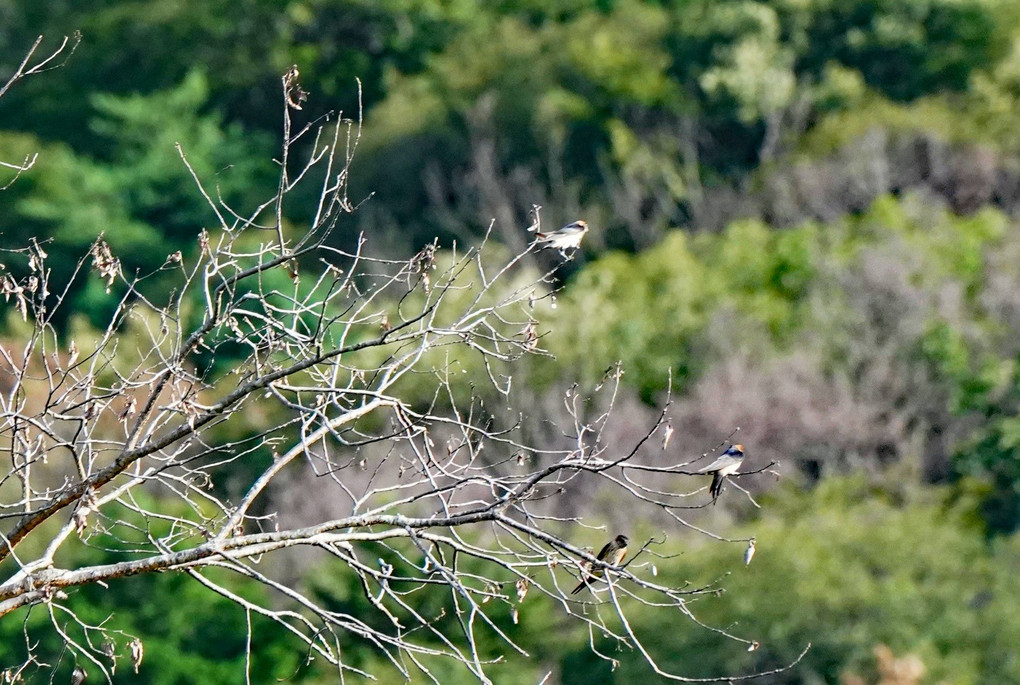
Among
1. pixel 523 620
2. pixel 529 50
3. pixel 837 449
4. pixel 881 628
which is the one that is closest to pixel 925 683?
pixel 881 628

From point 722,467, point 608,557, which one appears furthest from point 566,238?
point 608,557

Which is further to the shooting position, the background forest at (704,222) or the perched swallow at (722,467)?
the background forest at (704,222)

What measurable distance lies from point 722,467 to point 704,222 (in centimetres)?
2297

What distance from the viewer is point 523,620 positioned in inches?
580

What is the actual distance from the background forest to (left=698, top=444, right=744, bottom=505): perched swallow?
29.1 feet

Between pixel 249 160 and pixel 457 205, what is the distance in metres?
5.14

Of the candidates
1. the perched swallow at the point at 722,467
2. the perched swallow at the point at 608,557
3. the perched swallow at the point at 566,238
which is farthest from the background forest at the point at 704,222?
the perched swallow at the point at 608,557

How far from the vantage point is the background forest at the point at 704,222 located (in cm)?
1552

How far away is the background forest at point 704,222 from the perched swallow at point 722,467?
350 inches

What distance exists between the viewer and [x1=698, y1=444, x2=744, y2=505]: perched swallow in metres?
4.93

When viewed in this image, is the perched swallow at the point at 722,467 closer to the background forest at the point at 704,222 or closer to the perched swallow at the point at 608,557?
the perched swallow at the point at 608,557

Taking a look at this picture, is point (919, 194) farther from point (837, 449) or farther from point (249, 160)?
point (249, 160)

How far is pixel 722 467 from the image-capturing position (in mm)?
5180

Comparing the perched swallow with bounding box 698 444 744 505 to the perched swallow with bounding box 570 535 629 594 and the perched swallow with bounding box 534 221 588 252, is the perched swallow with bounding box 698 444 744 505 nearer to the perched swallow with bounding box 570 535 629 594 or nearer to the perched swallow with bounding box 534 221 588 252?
the perched swallow with bounding box 570 535 629 594
